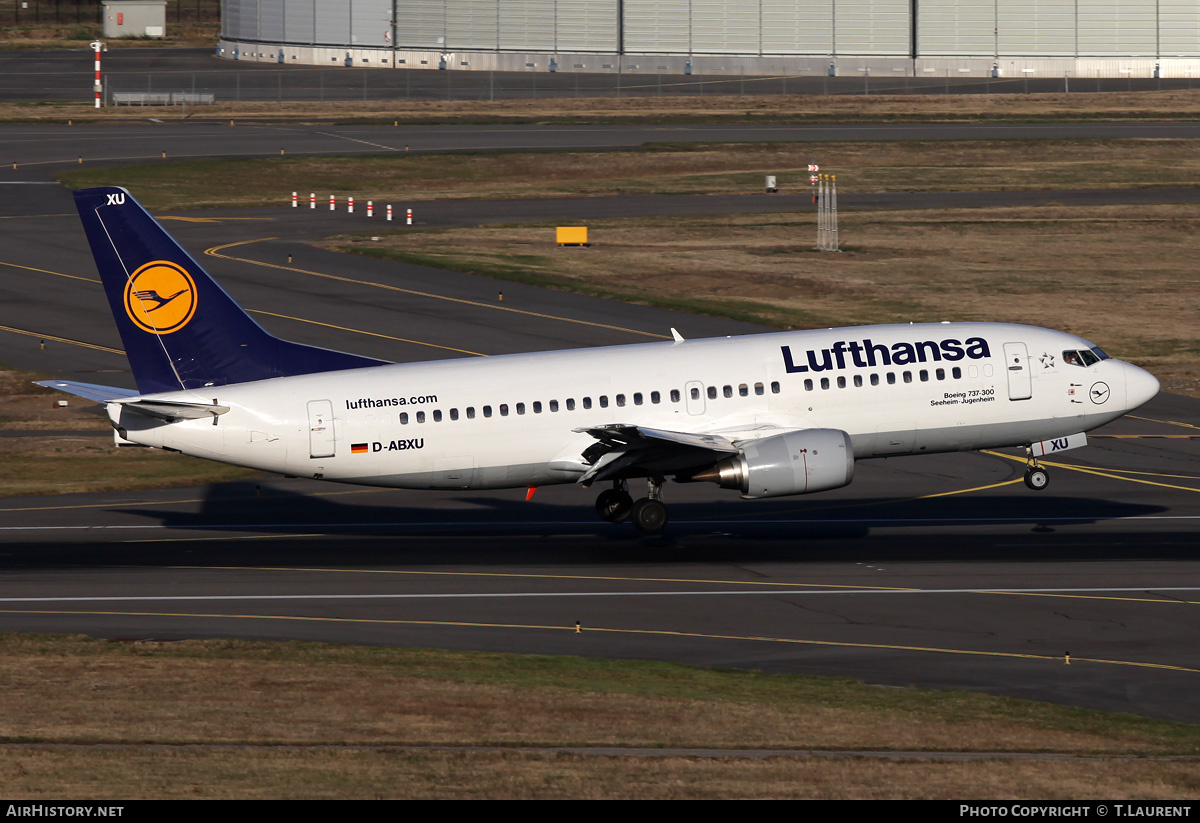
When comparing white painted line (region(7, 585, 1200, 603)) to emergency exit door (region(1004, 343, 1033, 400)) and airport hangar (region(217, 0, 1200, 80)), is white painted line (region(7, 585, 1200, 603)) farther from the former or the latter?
airport hangar (region(217, 0, 1200, 80))

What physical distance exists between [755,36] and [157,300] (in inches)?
5143

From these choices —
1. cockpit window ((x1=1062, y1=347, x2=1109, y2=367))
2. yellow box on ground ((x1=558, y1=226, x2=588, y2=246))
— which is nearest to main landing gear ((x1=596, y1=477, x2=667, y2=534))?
cockpit window ((x1=1062, y1=347, x2=1109, y2=367))

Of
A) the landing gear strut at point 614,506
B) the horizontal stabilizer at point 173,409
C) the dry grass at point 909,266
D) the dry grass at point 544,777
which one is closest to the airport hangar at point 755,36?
the dry grass at point 909,266

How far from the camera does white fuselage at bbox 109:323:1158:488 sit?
3838 cm

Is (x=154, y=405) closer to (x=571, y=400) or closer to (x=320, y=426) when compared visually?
(x=320, y=426)

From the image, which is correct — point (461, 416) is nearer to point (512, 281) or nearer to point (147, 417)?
point (147, 417)

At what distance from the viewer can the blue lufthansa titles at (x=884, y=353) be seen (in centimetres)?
3991

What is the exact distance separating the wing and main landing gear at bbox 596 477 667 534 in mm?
838

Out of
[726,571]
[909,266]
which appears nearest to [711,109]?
[909,266]

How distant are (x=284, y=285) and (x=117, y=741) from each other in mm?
53137

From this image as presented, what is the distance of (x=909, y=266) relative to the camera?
80750mm

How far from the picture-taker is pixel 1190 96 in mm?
142750

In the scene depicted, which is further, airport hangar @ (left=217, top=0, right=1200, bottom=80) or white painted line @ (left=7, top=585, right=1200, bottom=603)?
airport hangar @ (left=217, top=0, right=1200, bottom=80)

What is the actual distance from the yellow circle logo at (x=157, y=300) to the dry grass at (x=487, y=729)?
965cm
